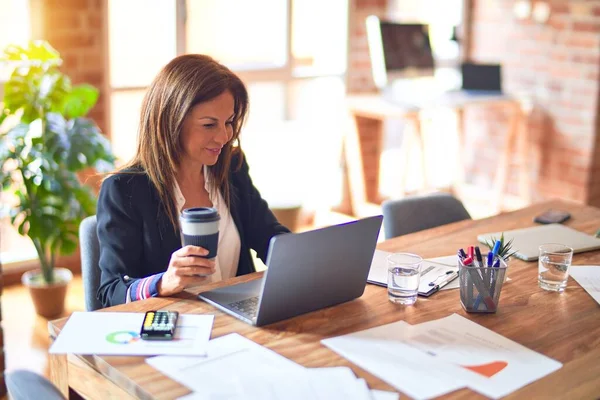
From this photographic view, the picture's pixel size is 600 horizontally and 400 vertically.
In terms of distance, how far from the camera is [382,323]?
170cm

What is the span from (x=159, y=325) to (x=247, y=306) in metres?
0.23

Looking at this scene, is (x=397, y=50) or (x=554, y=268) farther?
(x=397, y=50)

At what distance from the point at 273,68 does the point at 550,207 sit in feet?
7.19

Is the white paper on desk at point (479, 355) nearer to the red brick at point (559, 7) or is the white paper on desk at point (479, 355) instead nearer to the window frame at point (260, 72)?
the window frame at point (260, 72)

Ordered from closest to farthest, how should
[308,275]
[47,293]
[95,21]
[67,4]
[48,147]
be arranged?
1. [308,275]
2. [48,147]
3. [47,293]
4. [67,4]
5. [95,21]

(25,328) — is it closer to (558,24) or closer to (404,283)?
(404,283)

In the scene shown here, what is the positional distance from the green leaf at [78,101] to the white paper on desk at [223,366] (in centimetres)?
199

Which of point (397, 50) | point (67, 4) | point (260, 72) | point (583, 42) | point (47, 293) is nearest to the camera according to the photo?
point (47, 293)

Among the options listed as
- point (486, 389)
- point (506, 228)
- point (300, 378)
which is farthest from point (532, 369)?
point (506, 228)

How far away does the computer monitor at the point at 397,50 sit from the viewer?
14.8 ft

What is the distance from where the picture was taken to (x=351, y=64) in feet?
15.7

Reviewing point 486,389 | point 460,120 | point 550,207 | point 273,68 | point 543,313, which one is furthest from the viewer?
point 460,120

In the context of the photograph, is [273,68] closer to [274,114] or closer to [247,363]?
[274,114]

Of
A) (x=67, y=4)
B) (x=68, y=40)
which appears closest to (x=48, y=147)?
(x=68, y=40)
